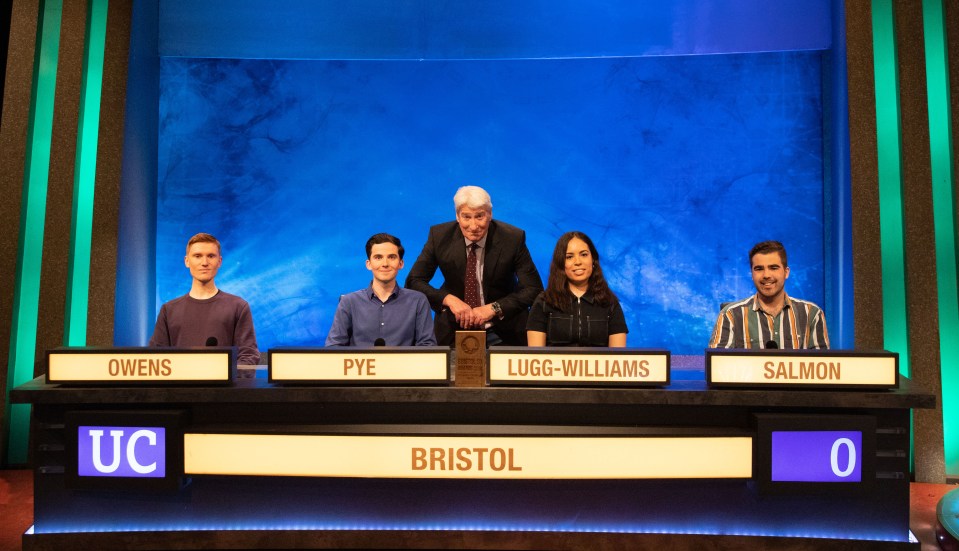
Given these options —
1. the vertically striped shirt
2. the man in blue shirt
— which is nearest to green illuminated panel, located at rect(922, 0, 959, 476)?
the vertically striped shirt

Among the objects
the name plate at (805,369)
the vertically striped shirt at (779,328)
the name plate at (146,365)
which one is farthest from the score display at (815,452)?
the name plate at (146,365)

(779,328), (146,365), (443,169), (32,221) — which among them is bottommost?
(146,365)

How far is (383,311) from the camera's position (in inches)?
131

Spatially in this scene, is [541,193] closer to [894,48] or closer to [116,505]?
[894,48]

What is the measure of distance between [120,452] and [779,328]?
2.52 m

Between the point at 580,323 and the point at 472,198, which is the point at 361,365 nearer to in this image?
the point at 580,323

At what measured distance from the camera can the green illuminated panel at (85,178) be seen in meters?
3.86

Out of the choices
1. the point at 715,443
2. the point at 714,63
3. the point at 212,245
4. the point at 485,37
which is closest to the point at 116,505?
the point at 212,245

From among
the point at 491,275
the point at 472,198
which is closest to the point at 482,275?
the point at 491,275

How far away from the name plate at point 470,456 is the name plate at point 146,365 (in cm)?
20

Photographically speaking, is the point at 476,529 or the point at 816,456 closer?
the point at 816,456

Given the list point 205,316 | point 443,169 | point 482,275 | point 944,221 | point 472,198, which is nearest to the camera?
point 205,316

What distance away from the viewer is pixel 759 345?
3.03m

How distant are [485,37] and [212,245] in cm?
221
